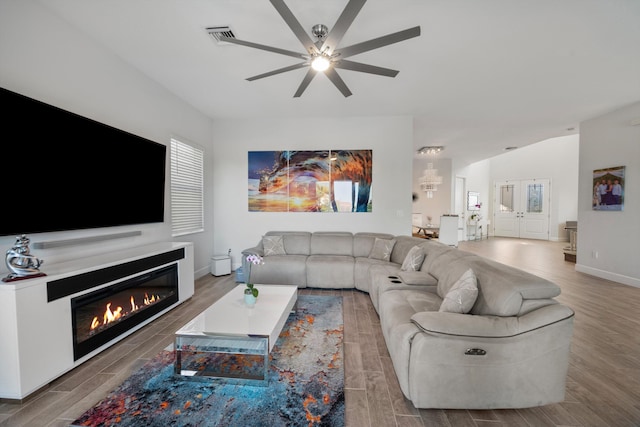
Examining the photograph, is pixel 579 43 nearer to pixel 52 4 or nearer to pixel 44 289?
pixel 52 4

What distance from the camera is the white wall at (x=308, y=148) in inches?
190

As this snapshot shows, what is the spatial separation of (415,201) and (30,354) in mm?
9645

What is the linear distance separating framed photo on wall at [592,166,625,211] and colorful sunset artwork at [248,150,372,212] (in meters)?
4.38

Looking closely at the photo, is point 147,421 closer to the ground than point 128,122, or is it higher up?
closer to the ground

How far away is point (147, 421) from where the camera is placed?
1.54 m

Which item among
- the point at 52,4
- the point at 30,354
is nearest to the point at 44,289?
the point at 30,354

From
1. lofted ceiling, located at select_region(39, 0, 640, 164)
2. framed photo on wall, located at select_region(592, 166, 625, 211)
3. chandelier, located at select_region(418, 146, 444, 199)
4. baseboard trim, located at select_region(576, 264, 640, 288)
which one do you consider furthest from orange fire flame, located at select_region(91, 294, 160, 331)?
framed photo on wall, located at select_region(592, 166, 625, 211)

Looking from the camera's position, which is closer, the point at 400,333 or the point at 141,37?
the point at 400,333

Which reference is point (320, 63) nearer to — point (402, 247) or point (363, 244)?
point (402, 247)

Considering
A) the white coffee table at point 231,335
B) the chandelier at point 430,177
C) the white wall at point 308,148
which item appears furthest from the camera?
the chandelier at point 430,177

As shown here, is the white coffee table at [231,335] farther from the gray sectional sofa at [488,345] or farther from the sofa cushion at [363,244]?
the sofa cushion at [363,244]

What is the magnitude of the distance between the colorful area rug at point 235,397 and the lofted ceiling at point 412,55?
3061 mm

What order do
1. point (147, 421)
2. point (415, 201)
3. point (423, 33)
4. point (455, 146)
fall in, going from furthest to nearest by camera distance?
point (415, 201) < point (455, 146) < point (423, 33) < point (147, 421)

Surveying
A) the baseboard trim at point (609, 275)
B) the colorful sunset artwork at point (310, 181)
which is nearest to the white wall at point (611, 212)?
the baseboard trim at point (609, 275)
